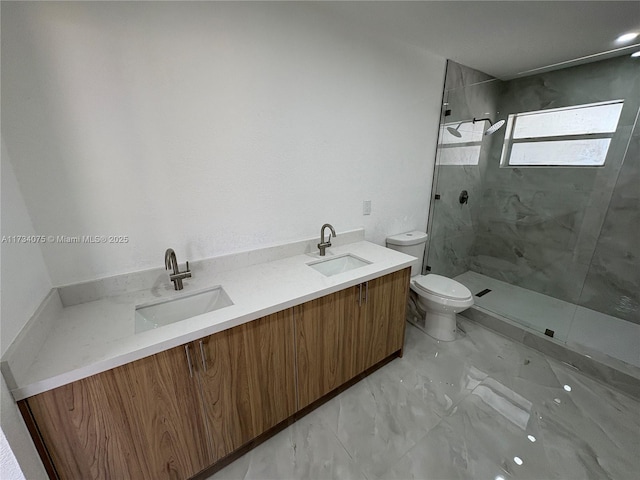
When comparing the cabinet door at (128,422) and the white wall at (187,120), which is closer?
the cabinet door at (128,422)

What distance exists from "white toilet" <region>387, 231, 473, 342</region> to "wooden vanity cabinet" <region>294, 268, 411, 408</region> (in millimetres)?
414

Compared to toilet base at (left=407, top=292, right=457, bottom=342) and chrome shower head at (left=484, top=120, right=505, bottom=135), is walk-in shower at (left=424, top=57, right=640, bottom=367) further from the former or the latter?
toilet base at (left=407, top=292, right=457, bottom=342)

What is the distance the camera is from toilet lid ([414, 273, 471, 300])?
6.54ft

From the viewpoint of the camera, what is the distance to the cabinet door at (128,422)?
0.82 m

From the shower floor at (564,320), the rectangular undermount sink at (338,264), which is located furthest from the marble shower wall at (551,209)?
the rectangular undermount sink at (338,264)

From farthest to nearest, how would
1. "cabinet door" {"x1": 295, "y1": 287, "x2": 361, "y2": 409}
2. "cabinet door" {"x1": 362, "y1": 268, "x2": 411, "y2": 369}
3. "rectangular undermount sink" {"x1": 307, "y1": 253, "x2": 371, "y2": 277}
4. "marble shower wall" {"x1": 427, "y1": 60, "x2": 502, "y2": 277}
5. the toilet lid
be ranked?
"marble shower wall" {"x1": 427, "y1": 60, "x2": 502, "y2": 277}, the toilet lid, "rectangular undermount sink" {"x1": 307, "y1": 253, "x2": 371, "y2": 277}, "cabinet door" {"x1": 362, "y1": 268, "x2": 411, "y2": 369}, "cabinet door" {"x1": 295, "y1": 287, "x2": 361, "y2": 409}

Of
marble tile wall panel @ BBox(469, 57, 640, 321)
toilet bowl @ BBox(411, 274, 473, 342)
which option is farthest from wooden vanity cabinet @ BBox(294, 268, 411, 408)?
marble tile wall panel @ BBox(469, 57, 640, 321)

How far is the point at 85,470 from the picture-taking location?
891 millimetres

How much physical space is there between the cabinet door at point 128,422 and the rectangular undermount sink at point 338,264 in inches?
36.6

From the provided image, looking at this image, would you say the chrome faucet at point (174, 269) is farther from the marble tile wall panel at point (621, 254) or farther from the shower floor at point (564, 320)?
the marble tile wall panel at point (621, 254)

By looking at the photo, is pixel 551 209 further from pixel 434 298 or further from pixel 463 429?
pixel 463 429

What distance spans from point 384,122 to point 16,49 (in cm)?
191

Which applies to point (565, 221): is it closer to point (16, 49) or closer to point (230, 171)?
point (230, 171)

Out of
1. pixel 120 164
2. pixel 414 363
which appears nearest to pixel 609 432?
pixel 414 363
